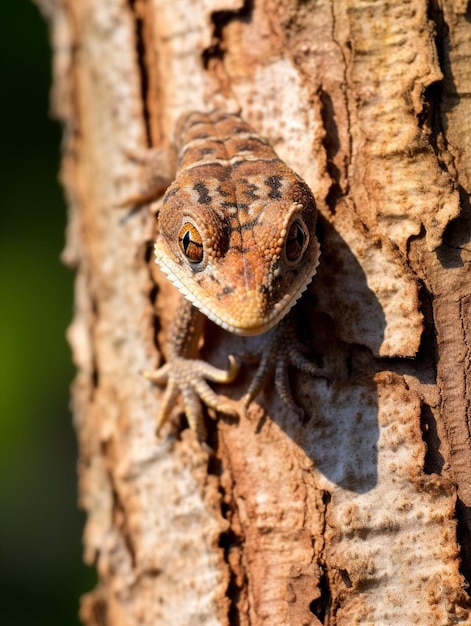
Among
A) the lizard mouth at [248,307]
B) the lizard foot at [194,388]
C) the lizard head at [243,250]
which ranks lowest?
the lizard foot at [194,388]

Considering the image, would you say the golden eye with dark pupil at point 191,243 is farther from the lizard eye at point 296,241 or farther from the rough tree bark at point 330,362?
the rough tree bark at point 330,362

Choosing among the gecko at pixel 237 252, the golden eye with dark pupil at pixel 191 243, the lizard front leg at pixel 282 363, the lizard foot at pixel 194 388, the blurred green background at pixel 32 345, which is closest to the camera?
the gecko at pixel 237 252

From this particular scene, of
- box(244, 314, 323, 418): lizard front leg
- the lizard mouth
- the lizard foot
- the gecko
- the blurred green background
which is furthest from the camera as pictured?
the blurred green background

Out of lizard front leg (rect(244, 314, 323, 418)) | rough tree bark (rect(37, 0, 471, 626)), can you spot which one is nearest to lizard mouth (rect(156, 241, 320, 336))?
rough tree bark (rect(37, 0, 471, 626))

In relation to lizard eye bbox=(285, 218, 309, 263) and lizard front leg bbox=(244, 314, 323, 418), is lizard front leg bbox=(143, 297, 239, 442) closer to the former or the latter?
lizard front leg bbox=(244, 314, 323, 418)

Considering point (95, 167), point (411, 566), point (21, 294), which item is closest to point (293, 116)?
point (95, 167)

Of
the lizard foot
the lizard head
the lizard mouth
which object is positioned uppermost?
the lizard head

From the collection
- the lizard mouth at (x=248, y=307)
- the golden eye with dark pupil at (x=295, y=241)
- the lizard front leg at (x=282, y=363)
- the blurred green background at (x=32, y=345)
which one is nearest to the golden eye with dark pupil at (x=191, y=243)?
the lizard mouth at (x=248, y=307)
